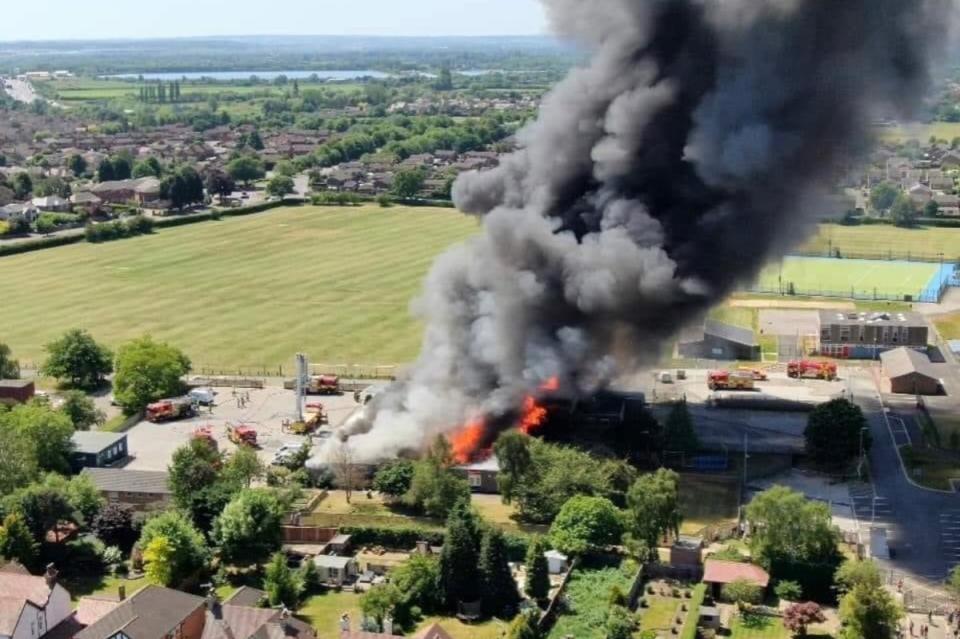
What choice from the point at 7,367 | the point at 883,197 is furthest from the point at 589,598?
the point at 883,197

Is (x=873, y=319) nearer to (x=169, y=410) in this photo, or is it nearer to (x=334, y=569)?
(x=169, y=410)

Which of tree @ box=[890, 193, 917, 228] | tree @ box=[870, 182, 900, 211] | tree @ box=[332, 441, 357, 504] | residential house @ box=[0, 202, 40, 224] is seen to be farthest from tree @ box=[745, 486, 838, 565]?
residential house @ box=[0, 202, 40, 224]

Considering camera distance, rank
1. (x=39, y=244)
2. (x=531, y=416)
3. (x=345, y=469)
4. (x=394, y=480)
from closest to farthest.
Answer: (x=394, y=480), (x=345, y=469), (x=531, y=416), (x=39, y=244)

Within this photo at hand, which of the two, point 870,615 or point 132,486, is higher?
point 870,615

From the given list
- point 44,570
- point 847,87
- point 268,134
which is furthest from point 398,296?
point 268,134

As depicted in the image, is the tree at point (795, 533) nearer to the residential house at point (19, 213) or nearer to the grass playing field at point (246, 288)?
the grass playing field at point (246, 288)

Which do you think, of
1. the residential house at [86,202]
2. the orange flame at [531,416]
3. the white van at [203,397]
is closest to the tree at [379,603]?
the orange flame at [531,416]

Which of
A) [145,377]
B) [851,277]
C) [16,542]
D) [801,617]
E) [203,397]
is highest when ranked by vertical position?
[801,617]
